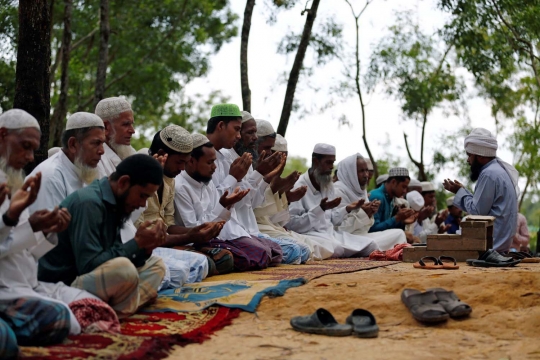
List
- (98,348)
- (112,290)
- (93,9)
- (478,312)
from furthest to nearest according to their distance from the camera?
(93,9), (478,312), (112,290), (98,348)

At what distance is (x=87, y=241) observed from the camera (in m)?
5.31

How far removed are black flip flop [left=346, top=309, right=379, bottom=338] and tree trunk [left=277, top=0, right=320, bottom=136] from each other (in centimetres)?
870

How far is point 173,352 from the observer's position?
4699 millimetres

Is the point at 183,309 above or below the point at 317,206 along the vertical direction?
below

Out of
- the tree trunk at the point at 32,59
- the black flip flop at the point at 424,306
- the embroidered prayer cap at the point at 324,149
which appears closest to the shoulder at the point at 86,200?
the black flip flop at the point at 424,306

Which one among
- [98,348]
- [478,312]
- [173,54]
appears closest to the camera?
[98,348]

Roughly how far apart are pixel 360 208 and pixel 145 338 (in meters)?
7.56

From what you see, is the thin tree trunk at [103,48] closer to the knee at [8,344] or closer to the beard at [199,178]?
the beard at [199,178]

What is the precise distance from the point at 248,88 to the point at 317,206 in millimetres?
3236

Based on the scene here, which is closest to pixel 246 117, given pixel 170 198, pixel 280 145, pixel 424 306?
pixel 280 145

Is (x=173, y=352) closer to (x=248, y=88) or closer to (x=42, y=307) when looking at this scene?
(x=42, y=307)

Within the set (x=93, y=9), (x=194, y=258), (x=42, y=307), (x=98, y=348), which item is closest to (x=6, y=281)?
(x=42, y=307)

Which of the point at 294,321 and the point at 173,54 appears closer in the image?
the point at 294,321

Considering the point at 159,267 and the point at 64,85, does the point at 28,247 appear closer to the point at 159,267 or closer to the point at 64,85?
the point at 159,267
